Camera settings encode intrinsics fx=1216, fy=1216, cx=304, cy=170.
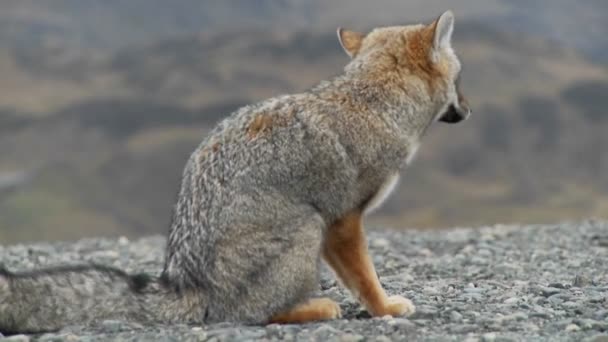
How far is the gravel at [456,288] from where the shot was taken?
8.97 metres

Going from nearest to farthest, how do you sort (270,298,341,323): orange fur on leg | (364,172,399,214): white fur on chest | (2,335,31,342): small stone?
(2,335,31,342): small stone
(270,298,341,323): orange fur on leg
(364,172,399,214): white fur on chest

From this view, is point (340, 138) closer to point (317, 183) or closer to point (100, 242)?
point (317, 183)

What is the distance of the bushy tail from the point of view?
29.5 feet

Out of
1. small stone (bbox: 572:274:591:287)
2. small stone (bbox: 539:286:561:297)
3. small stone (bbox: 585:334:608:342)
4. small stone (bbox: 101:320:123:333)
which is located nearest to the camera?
small stone (bbox: 585:334:608:342)

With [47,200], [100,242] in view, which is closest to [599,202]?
[47,200]

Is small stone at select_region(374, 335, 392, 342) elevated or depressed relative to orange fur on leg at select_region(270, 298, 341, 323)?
depressed

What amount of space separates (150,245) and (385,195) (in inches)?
468

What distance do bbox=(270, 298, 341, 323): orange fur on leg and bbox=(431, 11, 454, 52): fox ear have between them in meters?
2.39

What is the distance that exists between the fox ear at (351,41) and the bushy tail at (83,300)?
112 inches

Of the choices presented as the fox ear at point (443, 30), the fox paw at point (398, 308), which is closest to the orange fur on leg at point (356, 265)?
the fox paw at point (398, 308)

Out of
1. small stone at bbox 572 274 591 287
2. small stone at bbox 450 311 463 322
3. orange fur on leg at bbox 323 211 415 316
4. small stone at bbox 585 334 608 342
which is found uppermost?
small stone at bbox 572 274 591 287

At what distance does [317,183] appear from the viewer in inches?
379

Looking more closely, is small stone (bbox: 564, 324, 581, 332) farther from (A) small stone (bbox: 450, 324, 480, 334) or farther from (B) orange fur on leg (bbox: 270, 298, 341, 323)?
(B) orange fur on leg (bbox: 270, 298, 341, 323)

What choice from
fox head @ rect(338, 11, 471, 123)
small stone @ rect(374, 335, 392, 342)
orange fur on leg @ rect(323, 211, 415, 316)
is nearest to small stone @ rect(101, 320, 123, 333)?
orange fur on leg @ rect(323, 211, 415, 316)
